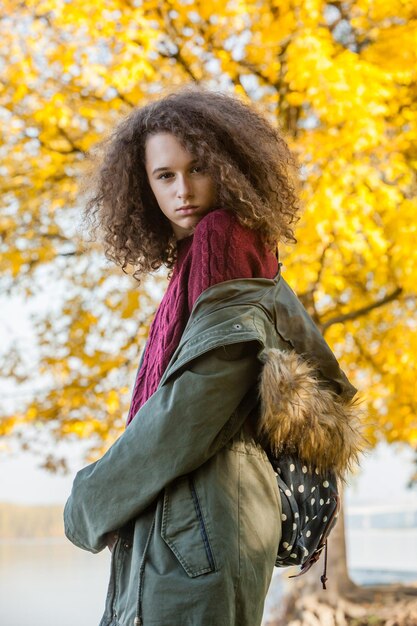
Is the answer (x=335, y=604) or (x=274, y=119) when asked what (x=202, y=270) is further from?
(x=335, y=604)

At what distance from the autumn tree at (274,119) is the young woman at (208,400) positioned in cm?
282

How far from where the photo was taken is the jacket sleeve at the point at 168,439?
4.36 feet

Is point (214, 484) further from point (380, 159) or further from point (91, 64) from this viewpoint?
point (91, 64)

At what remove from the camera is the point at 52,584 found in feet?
21.9

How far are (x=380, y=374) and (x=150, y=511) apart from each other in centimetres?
473

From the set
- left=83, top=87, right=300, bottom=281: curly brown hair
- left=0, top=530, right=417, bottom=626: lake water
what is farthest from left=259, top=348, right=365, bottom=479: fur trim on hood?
left=0, top=530, right=417, bottom=626: lake water

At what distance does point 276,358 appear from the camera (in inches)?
54.4

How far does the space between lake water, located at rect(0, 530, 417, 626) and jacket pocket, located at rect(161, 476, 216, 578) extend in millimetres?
4986

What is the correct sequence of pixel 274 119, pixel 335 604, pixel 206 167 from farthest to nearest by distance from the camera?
pixel 335 604 → pixel 274 119 → pixel 206 167

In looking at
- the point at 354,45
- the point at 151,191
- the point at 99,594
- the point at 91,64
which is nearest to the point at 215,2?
the point at 91,64

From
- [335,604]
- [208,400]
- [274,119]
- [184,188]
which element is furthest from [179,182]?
[335,604]

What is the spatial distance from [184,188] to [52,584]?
5788 mm

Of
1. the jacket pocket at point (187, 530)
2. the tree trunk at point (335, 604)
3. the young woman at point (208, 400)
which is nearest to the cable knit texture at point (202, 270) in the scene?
the young woman at point (208, 400)

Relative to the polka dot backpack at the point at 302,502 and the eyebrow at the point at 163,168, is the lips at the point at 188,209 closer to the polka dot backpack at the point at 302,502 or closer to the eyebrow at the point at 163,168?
→ the eyebrow at the point at 163,168
